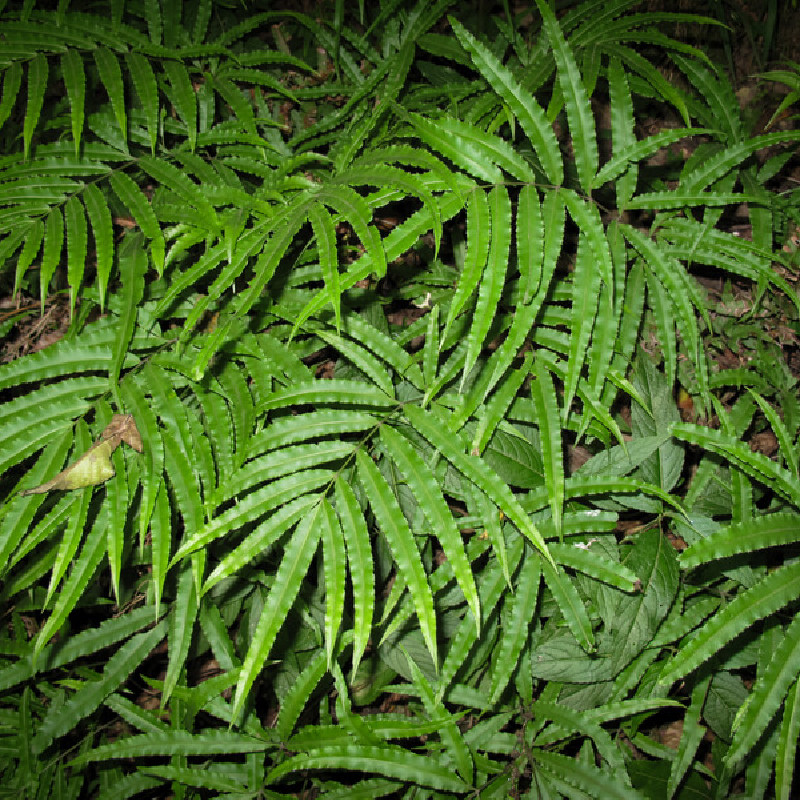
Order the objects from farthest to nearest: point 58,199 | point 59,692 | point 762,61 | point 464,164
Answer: point 762,61
point 59,692
point 58,199
point 464,164

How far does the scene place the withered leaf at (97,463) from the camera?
1302 mm

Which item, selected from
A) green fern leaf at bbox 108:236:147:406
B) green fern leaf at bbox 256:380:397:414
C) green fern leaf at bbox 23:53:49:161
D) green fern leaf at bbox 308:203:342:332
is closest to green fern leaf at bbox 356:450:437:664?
green fern leaf at bbox 256:380:397:414

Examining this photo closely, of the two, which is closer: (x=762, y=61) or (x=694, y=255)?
(x=694, y=255)

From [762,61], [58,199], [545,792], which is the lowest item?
[545,792]

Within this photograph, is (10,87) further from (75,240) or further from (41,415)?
(41,415)

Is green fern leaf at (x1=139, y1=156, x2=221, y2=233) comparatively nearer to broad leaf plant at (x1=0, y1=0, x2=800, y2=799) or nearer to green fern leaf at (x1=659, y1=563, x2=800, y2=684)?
broad leaf plant at (x1=0, y1=0, x2=800, y2=799)

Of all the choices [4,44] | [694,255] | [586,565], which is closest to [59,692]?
[586,565]

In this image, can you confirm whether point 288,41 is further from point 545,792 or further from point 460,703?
point 545,792

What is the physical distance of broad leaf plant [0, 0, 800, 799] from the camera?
127cm

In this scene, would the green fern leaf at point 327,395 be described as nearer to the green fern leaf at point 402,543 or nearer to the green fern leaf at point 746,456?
the green fern leaf at point 402,543

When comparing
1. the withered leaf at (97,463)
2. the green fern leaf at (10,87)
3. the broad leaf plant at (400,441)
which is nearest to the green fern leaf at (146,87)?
the broad leaf plant at (400,441)

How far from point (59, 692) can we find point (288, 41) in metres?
2.40

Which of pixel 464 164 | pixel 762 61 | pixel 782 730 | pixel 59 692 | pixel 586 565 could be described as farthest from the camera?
pixel 762 61

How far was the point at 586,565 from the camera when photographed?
1442 mm
